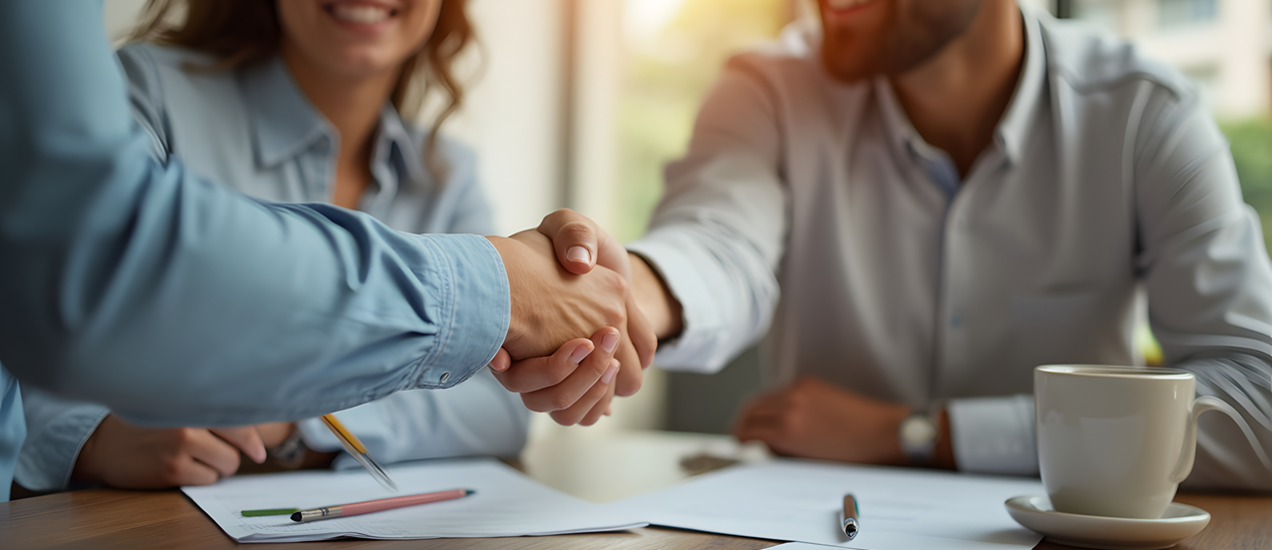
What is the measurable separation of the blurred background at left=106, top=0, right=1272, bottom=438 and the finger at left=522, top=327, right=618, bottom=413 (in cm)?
171

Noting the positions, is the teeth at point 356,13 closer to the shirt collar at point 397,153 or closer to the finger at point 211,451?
the shirt collar at point 397,153

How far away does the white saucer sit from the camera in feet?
1.85

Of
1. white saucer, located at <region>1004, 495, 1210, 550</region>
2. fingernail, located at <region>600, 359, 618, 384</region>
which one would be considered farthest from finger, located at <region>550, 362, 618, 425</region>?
white saucer, located at <region>1004, 495, 1210, 550</region>

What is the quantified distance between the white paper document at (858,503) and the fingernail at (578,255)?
0.71 ft

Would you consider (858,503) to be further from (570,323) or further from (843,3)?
(843,3)

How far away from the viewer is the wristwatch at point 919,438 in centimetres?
98

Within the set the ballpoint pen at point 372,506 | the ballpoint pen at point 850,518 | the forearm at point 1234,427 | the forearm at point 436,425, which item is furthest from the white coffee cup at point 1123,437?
the forearm at point 436,425

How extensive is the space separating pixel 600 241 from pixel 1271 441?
29.3 inches

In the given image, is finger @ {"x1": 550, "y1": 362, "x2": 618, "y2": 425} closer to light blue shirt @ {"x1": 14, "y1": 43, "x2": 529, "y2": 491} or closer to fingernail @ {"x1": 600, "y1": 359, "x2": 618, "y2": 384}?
fingernail @ {"x1": 600, "y1": 359, "x2": 618, "y2": 384}

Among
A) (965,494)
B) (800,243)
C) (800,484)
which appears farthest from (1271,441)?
(800,243)

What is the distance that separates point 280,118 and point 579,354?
2.29ft

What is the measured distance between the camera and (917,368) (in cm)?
123

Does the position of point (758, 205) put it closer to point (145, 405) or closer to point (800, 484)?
point (800, 484)

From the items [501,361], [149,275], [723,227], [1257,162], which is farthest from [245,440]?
[1257,162]
